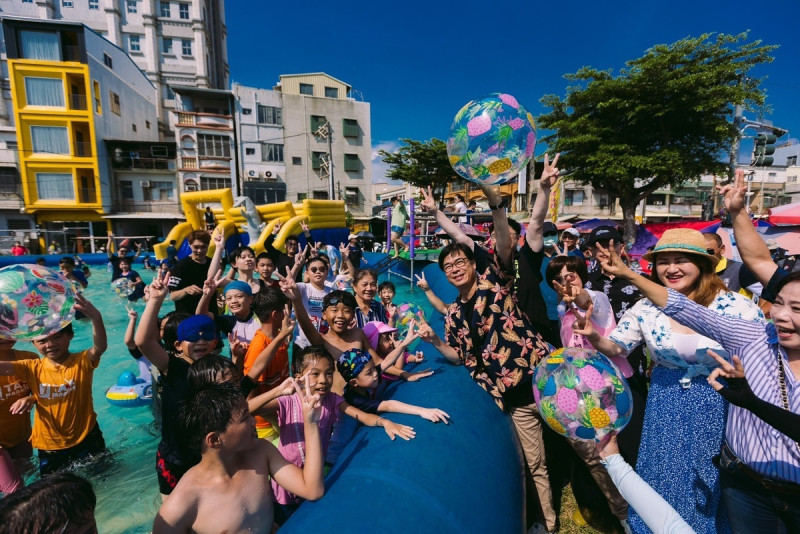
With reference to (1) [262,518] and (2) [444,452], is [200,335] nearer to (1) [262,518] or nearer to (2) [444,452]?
(1) [262,518]

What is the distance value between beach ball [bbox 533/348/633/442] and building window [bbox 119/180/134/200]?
34.4 m

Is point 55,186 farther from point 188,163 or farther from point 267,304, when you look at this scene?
point 267,304

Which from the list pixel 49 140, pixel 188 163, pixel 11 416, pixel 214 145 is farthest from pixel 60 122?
pixel 11 416

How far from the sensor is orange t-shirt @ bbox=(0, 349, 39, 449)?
2.62 metres

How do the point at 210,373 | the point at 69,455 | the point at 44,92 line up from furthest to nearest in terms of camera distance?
1. the point at 44,92
2. the point at 69,455
3. the point at 210,373

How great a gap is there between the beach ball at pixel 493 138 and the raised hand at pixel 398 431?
1.82 metres

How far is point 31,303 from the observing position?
2.43 metres

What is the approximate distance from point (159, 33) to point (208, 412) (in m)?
48.8

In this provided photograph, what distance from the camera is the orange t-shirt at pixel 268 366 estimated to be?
9.86 ft

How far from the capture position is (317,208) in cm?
1478

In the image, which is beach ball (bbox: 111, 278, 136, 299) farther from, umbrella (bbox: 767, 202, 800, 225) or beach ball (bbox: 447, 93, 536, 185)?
umbrella (bbox: 767, 202, 800, 225)

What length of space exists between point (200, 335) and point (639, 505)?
2.64 metres

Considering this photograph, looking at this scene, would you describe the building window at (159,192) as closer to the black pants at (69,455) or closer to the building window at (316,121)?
the building window at (316,121)

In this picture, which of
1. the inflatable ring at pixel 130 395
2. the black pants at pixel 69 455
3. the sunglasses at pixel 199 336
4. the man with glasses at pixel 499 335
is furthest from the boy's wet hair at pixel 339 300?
the inflatable ring at pixel 130 395
